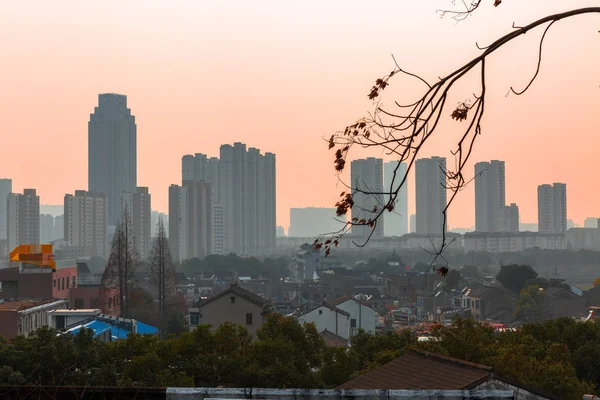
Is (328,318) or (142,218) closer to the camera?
(328,318)

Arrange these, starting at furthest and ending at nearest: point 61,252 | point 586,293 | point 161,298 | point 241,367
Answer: point 61,252
point 586,293
point 161,298
point 241,367

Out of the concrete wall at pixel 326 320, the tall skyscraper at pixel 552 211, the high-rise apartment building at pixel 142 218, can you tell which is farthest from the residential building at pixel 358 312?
the tall skyscraper at pixel 552 211

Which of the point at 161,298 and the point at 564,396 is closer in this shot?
the point at 564,396

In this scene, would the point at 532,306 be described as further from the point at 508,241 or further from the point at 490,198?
the point at 490,198

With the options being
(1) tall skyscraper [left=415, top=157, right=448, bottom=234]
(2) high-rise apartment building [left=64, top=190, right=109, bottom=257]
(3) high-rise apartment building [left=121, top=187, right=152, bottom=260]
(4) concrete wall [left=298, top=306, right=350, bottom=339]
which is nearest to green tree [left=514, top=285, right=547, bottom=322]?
(4) concrete wall [left=298, top=306, right=350, bottom=339]

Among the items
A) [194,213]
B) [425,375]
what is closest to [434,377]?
[425,375]

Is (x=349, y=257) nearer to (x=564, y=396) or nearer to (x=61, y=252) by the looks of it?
Answer: (x=61, y=252)

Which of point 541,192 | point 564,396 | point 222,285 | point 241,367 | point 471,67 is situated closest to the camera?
point 471,67

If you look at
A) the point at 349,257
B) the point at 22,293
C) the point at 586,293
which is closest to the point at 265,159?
the point at 349,257
